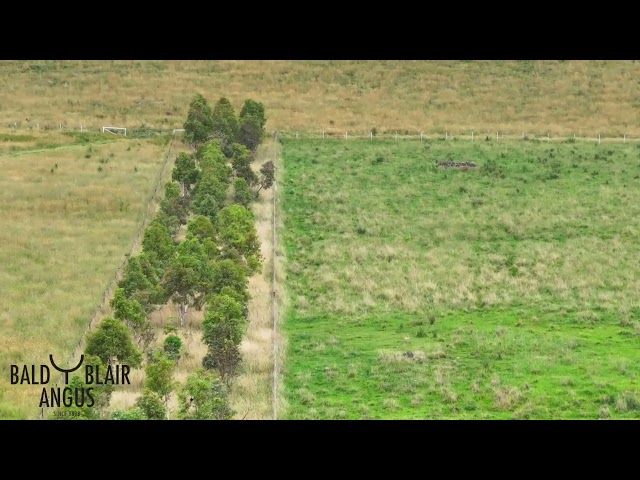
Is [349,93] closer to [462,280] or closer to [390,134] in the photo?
[390,134]

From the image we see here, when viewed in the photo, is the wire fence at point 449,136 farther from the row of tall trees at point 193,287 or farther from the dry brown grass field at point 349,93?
the row of tall trees at point 193,287

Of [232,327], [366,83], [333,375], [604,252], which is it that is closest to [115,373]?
[232,327]

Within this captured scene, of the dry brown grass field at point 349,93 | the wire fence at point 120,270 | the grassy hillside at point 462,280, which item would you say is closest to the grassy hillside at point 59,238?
the wire fence at point 120,270

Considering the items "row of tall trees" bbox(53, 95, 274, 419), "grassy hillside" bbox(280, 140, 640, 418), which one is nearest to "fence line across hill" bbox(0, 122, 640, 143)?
"grassy hillside" bbox(280, 140, 640, 418)

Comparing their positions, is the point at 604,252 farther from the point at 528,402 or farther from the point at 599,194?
the point at 528,402

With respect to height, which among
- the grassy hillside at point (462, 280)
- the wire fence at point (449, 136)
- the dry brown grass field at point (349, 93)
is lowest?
the grassy hillside at point (462, 280)

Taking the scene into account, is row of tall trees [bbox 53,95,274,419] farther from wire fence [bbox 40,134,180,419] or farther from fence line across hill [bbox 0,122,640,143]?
fence line across hill [bbox 0,122,640,143]
